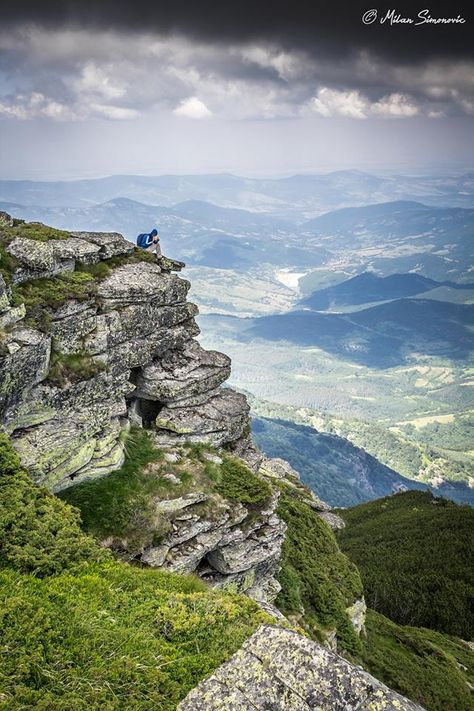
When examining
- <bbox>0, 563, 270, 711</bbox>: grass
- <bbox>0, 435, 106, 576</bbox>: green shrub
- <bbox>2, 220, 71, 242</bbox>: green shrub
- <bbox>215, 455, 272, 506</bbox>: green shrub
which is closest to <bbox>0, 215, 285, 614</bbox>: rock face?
<bbox>2, 220, 71, 242</bbox>: green shrub

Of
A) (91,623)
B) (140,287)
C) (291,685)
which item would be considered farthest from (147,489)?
(291,685)

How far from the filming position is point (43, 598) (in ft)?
48.1

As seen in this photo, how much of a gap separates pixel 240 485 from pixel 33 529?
52.1 ft

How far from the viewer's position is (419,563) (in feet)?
330

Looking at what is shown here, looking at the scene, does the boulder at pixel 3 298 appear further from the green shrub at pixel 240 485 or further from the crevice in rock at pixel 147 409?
the green shrub at pixel 240 485

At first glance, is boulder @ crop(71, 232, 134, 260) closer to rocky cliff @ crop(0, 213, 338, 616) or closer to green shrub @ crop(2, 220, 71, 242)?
rocky cliff @ crop(0, 213, 338, 616)

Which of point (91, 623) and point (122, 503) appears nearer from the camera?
point (91, 623)

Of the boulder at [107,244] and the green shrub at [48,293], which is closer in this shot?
the green shrub at [48,293]

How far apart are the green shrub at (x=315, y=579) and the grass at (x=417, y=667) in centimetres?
441

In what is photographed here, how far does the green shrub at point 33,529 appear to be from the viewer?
16.6 metres

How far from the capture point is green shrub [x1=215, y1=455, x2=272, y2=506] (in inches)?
1221

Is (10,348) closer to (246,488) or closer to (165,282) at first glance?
(165,282)

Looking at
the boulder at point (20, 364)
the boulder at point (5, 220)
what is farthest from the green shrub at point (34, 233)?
the boulder at point (20, 364)

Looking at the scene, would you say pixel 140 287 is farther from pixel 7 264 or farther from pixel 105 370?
pixel 7 264
